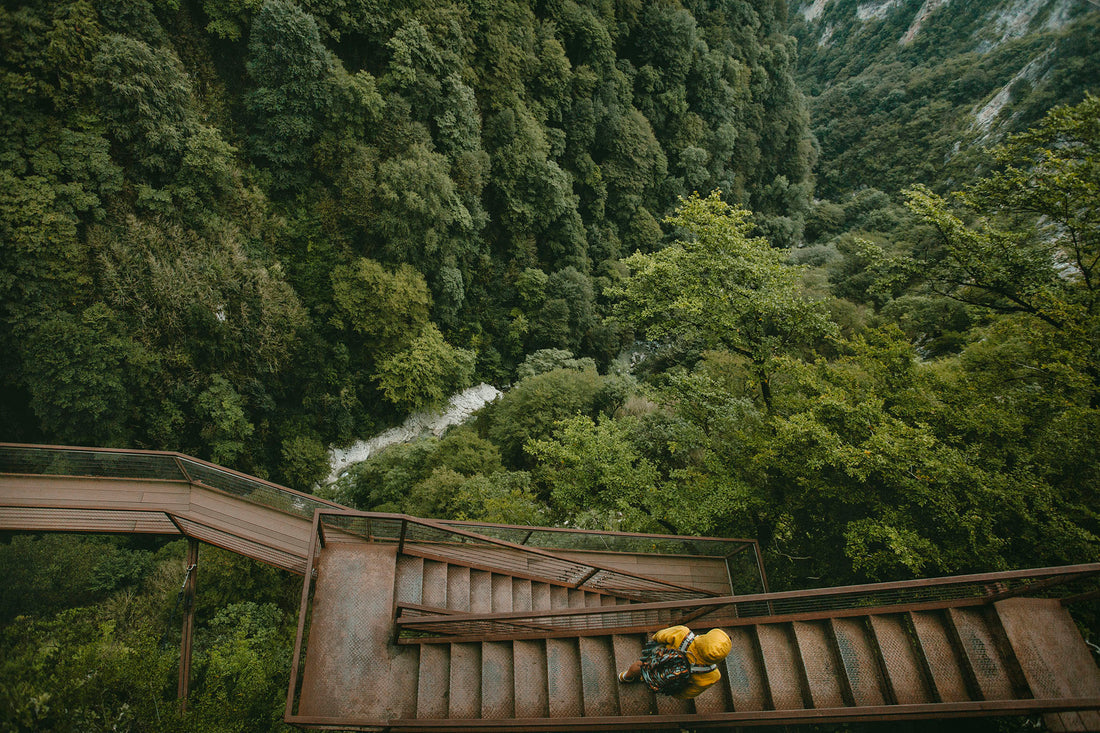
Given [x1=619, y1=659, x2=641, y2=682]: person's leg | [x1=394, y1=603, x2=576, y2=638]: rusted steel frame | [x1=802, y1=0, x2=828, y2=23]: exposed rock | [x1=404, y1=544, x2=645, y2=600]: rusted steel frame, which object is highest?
[x1=802, y1=0, x2=828, y2=23]: exposed rock

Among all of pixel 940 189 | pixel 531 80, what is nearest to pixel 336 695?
pixel 531 80

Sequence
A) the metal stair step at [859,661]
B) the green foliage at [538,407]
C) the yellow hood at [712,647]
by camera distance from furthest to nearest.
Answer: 1. the green foliage at [538,407]
2. the metal stair step at [859,661]
3. the yellow hood at [712,647]

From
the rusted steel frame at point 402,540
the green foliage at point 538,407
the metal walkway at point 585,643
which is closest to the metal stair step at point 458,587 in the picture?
the metal walkway at point 585,643

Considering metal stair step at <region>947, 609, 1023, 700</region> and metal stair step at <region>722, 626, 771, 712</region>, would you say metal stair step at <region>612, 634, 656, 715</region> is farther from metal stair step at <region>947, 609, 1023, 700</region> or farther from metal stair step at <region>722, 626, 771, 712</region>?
metal stair step at <region>947, 609, 1023, 700</region>

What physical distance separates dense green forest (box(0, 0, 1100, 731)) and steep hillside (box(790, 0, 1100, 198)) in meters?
0.88

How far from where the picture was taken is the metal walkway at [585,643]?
434 cm

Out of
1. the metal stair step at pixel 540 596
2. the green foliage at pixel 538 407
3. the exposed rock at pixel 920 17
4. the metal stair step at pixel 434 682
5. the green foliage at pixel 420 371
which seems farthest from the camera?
the exposed rock at pixel 920 17

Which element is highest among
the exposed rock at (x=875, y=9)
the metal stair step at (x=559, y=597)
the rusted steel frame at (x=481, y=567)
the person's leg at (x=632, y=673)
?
the exposed rock at (x=875, y=9)

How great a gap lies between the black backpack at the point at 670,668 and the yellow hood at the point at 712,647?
0.08m

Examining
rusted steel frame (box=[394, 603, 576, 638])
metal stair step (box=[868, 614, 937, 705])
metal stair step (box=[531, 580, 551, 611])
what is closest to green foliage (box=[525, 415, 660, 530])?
metal stair step (box=[531, 580, 551, 611])

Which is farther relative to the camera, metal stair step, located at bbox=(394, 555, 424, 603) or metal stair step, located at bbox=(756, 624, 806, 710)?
metal stair step, located at bbox=(394, 555, 424, 603)

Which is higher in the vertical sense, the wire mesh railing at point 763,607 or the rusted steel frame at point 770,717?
the wire mesh railing at point 763,607

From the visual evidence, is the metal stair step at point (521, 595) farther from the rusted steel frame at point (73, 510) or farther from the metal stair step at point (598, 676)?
the rusted steel frame at point (73, 510)

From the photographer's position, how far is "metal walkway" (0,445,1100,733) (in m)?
4.34
